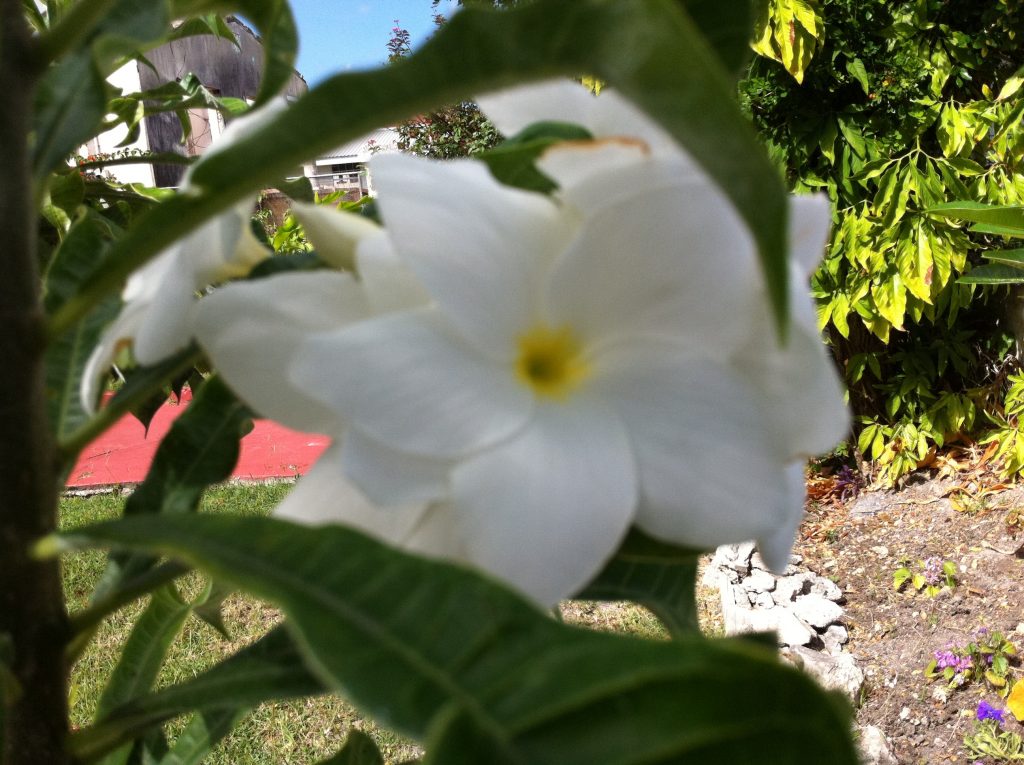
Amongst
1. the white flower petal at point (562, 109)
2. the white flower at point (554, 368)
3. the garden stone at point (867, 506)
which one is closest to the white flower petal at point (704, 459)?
the white flower at point (554, 368)

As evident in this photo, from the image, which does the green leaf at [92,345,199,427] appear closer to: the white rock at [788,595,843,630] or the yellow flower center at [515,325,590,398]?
the yellow flower center at [515,325,590,398]

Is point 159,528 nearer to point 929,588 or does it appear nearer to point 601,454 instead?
point 601,454

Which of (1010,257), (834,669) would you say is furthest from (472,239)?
(834,669)

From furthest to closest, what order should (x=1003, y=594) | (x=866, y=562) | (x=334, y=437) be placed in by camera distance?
(x=866, y=562)
(x=1003, y=594)
(x=334, y=437)

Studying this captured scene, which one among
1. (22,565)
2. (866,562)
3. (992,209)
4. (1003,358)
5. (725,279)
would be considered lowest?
(866,562)

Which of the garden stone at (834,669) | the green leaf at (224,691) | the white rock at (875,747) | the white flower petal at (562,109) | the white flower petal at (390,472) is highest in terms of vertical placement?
the white flower petal at (562,109)

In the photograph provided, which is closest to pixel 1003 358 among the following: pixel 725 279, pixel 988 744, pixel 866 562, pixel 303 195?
pixel 866 562

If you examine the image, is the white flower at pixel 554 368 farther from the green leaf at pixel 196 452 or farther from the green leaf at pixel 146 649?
the green leaf at pixel 146 649
